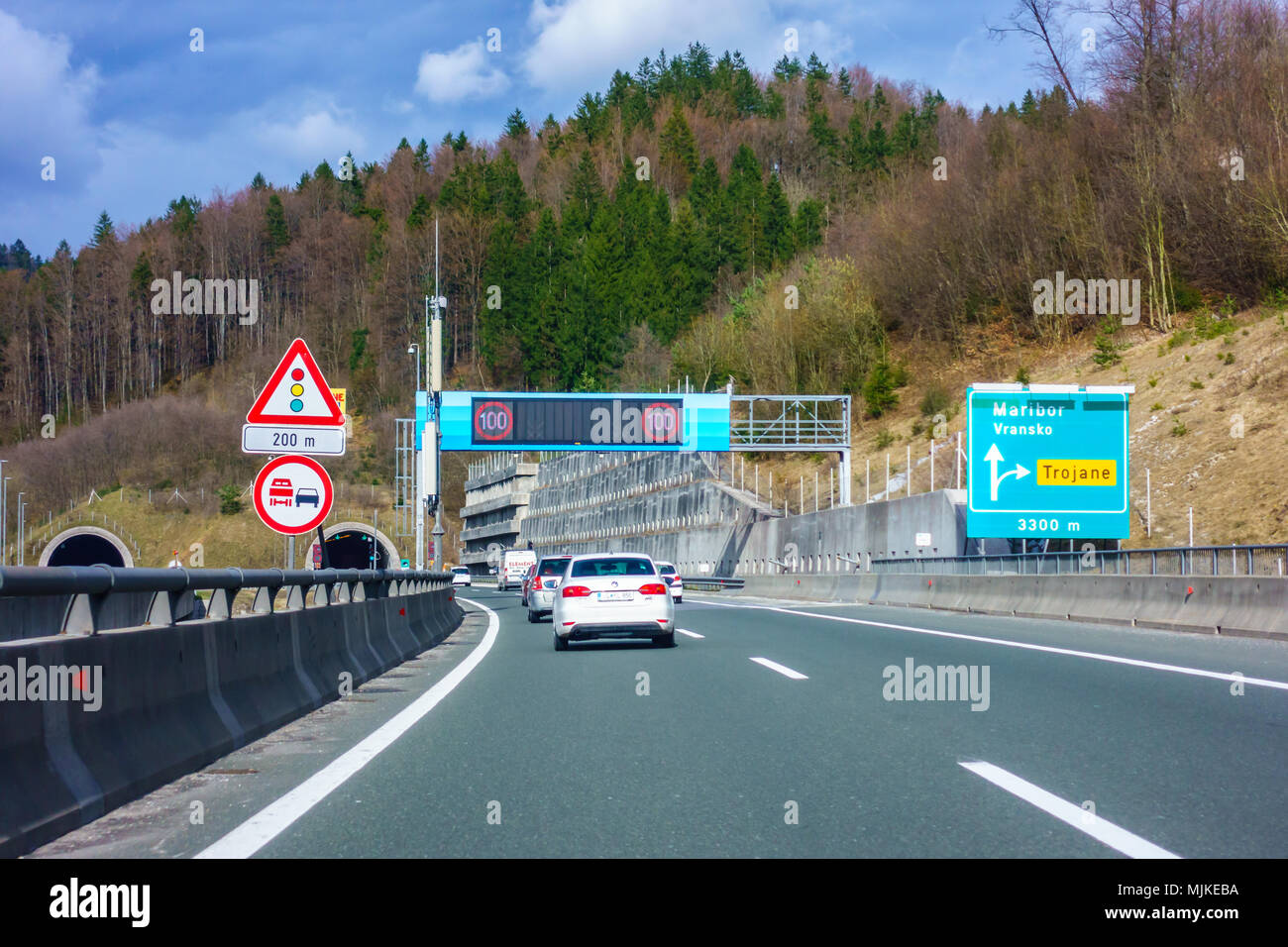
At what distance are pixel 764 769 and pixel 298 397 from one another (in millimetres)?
5990

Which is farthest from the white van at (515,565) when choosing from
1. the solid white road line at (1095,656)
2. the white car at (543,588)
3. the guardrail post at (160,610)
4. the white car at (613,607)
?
the guardrail post at (160,610)

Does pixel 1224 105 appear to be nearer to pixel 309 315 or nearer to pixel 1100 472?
pixel 1100 472

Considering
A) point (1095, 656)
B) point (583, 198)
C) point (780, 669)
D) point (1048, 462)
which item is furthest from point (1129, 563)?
point (583, 198)

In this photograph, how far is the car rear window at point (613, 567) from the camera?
61.3ft

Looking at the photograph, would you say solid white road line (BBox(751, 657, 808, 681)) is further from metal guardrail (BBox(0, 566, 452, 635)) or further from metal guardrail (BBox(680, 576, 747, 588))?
metal guardrail (BBox(680, 576, 747, 588))

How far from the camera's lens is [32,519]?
62.2m

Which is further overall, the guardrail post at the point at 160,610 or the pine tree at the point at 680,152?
the pine tree at the point at 680,152

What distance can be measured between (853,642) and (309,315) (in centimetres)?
8974

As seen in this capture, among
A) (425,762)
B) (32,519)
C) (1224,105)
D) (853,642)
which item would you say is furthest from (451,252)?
(425,762)

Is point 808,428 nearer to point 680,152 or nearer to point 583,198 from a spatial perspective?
point 583,198

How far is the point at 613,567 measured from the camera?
19.5 m

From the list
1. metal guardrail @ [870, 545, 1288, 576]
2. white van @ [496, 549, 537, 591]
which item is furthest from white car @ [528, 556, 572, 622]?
white van @ [496, 549, 537, 591]

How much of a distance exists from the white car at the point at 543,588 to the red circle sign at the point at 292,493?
17.4 metres

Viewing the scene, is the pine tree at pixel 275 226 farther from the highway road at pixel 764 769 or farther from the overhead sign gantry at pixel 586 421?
the highway road at pixel 764 769
